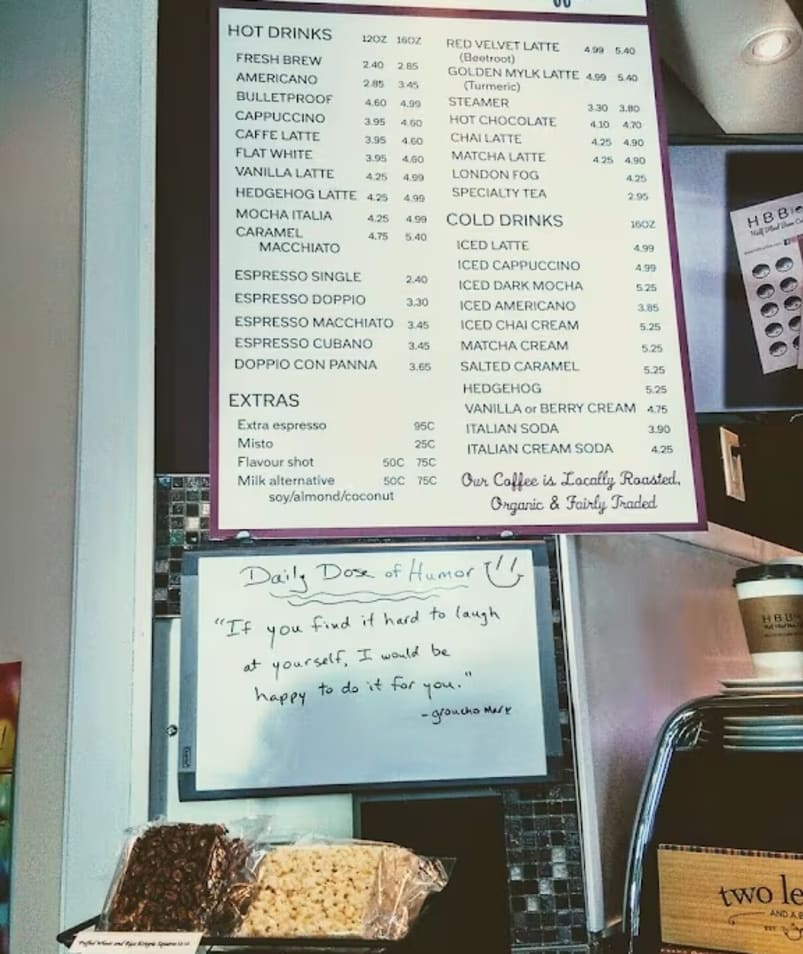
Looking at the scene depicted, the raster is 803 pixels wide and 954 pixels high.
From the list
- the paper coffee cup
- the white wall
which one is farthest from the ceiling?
the white wall

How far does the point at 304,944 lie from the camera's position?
2.77ft

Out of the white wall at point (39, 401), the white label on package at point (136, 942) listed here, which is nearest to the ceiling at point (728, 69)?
the white wall at point (39, 401)

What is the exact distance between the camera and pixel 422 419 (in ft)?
4.36

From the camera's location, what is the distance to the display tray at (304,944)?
84 cm

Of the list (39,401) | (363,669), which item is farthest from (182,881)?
(39,401)

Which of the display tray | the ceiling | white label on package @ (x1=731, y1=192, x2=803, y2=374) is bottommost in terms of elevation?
the display tray

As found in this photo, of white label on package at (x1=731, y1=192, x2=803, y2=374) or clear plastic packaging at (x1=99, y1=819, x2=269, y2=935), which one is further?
white label on package at (x1=731, y1=192, x2=803, y2=374)

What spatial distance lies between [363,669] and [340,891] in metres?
0.38

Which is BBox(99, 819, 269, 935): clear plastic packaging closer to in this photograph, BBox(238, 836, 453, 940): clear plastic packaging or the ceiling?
BBox(238, 836, 453, 940): clear plastic packaging

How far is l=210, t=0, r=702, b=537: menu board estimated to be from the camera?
4.29ft

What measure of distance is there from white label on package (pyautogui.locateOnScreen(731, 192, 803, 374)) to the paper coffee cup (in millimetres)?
523

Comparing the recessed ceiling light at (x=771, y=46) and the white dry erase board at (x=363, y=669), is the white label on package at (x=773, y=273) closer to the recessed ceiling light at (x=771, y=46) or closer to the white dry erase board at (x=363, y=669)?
the recessed ceiling light at (x=771, y=46)

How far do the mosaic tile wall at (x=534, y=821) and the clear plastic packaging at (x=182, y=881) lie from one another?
0.37 m

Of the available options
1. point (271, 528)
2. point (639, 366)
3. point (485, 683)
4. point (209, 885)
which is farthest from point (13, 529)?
point (639, 366)
